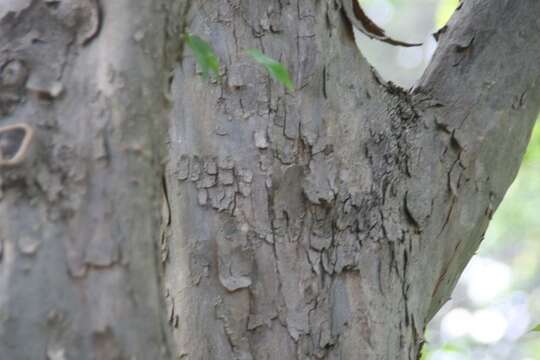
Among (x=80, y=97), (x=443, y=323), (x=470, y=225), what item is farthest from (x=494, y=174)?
(x=443, y=323)

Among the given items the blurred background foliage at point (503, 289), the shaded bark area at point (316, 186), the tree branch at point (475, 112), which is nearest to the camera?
the shaded bark area at point (316, 186)

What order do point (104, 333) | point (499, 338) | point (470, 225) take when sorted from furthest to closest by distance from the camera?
1. point (499, 338)
2. point (470, 225)
3. point (104, 333)

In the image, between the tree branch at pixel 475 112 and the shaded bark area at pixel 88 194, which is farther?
the tree branch at pixel 475 112

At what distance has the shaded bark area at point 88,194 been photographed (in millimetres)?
843

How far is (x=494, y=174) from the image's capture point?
1719mm

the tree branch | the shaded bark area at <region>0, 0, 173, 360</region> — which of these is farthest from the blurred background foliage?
the shaded bark area at <region>0, 0, 173, 360</region>

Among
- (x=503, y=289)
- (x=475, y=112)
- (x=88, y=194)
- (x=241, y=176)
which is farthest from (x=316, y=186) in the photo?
(x=503, y=289)

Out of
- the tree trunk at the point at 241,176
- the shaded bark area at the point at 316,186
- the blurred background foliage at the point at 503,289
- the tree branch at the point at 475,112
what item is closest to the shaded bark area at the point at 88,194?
the tree trunk at the point at 241,176

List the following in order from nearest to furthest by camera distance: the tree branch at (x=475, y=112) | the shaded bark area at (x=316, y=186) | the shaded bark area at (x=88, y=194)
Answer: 1. the shaded bark area at (x=88, y=194)
2. the shaded bark area at (x=316, y=186)
3. the tree branch at (x=475, y=112)

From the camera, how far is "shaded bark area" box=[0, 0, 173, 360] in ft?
2.77

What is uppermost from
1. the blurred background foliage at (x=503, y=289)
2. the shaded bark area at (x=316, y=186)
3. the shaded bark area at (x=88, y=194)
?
the blurred background foliage at (x=503, y=289)

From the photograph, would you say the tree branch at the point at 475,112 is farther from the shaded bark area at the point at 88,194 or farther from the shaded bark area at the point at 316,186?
the shaded bark area at the point at 88,194

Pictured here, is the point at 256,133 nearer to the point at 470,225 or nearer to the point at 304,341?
the point at 304,341

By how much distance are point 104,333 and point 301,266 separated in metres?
0.67
